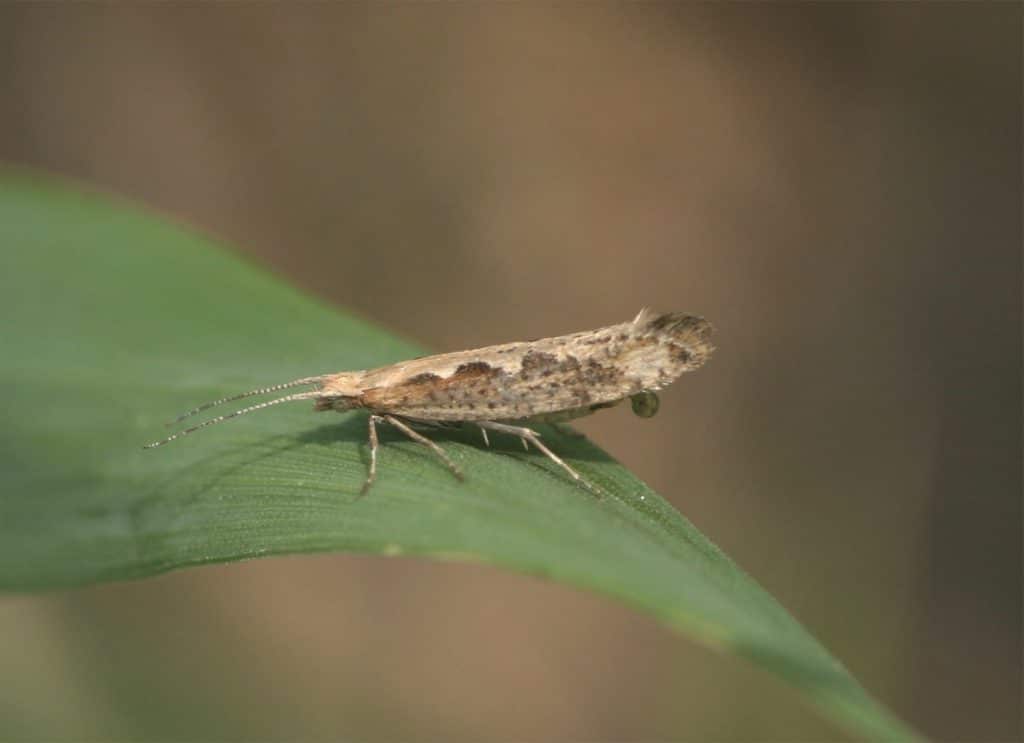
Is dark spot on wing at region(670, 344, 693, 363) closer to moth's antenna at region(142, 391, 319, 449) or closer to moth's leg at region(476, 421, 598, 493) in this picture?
moth's leg at region(476, 421, 598, 493)

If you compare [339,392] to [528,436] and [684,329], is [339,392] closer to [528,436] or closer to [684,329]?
[528,436]

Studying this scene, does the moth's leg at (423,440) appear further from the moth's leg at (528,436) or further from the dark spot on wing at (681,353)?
the dark spot on wing at (681,353)

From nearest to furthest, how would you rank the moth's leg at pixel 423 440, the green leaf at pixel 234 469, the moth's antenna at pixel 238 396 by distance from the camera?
the green leaf at pixel 234 469 → the moth's leg at pixel 423 440 → the moth's antenna at pixel 238 396

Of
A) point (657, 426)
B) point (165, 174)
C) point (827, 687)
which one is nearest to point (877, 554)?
point (657, 426)

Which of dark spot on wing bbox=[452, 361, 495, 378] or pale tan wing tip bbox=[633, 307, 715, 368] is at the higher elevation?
Result: dark spot on wing bbox=[452, 361, 495, 378]

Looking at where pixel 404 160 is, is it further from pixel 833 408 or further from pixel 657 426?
pixel 833 408

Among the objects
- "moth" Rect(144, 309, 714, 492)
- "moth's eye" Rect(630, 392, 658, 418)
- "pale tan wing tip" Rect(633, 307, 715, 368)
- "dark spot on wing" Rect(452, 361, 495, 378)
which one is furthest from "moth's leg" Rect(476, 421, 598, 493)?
"pale tan wing tip" Rect(633, 307, 715, 368)

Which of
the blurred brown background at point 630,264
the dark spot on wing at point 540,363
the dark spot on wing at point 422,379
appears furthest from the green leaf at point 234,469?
the blurred brown background at point 630,264
